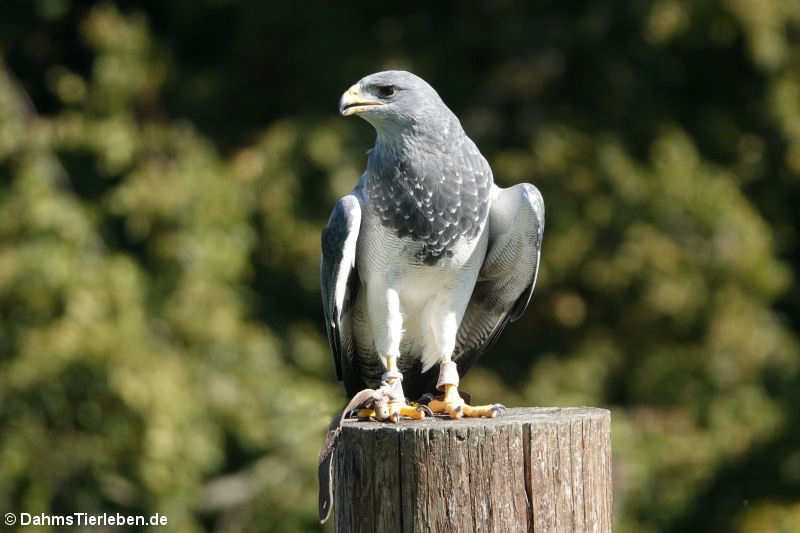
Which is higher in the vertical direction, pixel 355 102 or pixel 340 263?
pixel 355 102

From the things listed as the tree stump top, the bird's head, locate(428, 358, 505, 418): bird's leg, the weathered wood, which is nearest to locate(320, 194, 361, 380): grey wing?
the bird's head

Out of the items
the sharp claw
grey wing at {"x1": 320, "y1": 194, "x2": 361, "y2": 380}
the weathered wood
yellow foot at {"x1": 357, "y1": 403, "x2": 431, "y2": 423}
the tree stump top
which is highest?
grey wing at {"x1": 320, "y1": 194, "x2": 361, "y2": 380}

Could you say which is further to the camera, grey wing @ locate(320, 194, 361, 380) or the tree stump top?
grey wing @ locate(320, 194, 361, 380)

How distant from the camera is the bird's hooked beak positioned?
322cm

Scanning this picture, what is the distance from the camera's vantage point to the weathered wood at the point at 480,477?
8.35 ft

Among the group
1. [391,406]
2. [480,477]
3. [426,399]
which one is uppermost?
[426,399]

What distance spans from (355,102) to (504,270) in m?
0.80

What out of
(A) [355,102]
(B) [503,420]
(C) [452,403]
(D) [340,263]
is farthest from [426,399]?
(A) [355,102]

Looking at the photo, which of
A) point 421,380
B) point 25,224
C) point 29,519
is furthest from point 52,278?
point 421,380

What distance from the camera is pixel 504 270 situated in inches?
138

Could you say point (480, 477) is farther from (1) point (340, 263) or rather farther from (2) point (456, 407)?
(1) point (340, 263)

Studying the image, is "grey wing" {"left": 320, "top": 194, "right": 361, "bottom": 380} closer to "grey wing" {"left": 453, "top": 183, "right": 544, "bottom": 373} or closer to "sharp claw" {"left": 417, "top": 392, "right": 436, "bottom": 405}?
"sharp claw" {"left": 417, "top": 392, "right": 436, "bottom": 405}

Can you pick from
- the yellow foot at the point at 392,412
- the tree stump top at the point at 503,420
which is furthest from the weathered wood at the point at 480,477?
the yellow foot at the point at 392,412

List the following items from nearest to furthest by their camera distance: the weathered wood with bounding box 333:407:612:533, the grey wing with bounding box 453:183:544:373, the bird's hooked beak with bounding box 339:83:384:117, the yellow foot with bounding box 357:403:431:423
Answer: the weathered wood with bounding box 333:407:612:533
the yellow foot with bounding box 357:403:431:423
the bird's hooked beak with bounding box 339:83:384:117
the grey wing with bounding box 453:183:544:373
